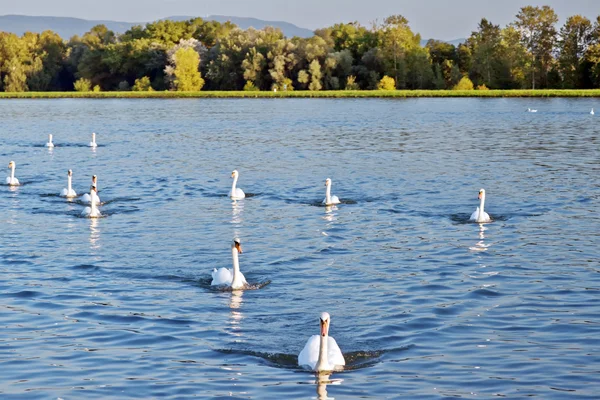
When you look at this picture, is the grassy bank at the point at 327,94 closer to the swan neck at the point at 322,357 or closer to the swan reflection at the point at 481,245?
the swan reflection at the point at 481,245

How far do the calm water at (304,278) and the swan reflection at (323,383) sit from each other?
0.04 m

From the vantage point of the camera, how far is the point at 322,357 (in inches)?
513

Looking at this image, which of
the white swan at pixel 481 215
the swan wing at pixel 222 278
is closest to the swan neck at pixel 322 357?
the swan wing at pixel 222 278

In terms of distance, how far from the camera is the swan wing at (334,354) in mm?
13383

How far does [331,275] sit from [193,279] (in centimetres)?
Answer: 267

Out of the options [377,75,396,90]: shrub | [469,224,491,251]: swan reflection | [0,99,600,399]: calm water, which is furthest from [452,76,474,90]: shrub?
[469,224,491,251]: swan reflection

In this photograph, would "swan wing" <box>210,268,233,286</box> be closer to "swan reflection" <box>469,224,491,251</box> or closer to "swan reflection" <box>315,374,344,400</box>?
"swan reflection" <box>315,374,344,400</box>

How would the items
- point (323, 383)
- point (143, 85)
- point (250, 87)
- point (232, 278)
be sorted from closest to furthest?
point (323, 383), point (232, 278), point (250, 87), point (143, 85)

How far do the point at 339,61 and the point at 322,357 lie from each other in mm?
108922

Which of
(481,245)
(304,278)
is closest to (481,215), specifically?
(481,245)

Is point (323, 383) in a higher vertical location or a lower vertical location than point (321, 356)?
lower

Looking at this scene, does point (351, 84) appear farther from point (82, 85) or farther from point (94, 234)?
point (94, 234)

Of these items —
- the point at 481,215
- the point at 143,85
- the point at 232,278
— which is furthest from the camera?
the point at 143,85

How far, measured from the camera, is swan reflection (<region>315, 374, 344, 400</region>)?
12.4 m
